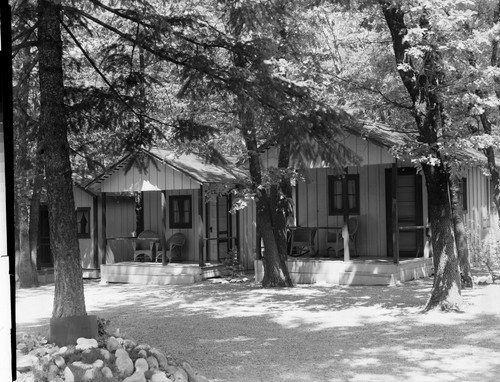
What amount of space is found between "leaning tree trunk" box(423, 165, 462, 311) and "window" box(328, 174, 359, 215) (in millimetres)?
7877

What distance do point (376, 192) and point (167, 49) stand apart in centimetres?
1192

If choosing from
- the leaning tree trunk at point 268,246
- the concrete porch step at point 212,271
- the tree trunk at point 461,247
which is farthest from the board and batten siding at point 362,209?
the tree trunk at point 461,247

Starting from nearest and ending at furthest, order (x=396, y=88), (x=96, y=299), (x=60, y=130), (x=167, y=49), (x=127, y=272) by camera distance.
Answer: (x=60, y=130), (x=167, y=49), (x=396, y=88), (x=96, y=299), (x=127, y=272)

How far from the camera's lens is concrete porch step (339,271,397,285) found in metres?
17.5

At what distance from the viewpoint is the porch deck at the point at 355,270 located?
17703 millimetres

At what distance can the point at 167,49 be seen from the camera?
942 cm

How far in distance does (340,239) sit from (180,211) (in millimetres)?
6079

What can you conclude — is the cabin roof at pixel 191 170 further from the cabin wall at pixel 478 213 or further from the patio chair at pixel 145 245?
the cabin wall at pixel 478 213

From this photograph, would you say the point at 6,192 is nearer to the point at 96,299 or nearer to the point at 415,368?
the point at 415,368

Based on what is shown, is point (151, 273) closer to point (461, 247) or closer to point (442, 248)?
point (461, 247)

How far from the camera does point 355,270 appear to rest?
1823 cm

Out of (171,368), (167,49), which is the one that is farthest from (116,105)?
(171,368)

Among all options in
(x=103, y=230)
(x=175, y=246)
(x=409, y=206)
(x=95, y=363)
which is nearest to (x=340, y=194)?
(x=409, y=206)

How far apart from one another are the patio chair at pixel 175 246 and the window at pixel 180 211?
473mm
